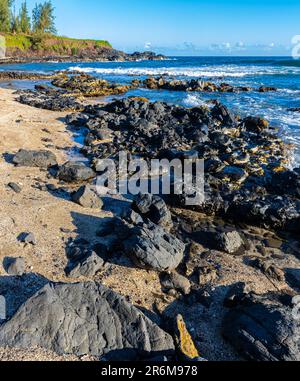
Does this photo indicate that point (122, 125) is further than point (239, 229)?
Yes

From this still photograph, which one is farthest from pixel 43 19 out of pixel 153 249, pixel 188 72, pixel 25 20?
pixel 153 249

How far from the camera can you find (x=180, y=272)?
23.2 ft

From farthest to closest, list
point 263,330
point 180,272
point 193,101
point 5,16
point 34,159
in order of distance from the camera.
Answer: point 5,16, point 193,101, point 34,159, point 180,272, point 263,330

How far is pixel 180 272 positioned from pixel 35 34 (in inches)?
4430

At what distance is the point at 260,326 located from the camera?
517 cm

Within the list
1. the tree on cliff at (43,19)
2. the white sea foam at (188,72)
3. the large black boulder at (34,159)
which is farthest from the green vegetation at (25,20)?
the large black boulder at (34,159)

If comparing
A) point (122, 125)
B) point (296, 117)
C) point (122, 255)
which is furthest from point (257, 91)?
point (122, 255)

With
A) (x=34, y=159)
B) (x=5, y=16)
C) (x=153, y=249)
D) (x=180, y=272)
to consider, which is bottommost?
(x=180, y=272)

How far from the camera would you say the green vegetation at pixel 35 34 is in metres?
92.6

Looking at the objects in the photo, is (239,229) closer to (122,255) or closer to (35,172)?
(122,255)

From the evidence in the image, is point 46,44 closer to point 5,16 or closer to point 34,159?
point 5,16

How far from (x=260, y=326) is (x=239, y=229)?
3.95m

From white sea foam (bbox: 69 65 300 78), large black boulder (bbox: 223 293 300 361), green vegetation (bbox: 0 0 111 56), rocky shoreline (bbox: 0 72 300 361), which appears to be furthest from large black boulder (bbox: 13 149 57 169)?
green vegetation (bbox: 0 0 111 56)

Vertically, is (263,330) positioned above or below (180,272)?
above
